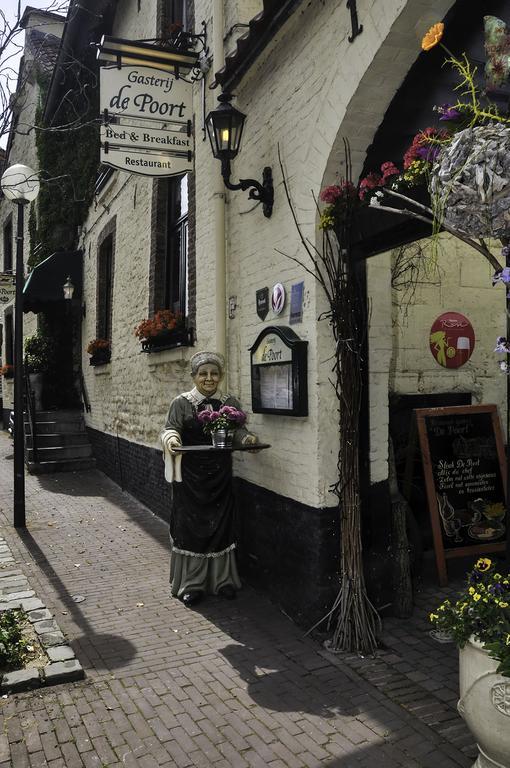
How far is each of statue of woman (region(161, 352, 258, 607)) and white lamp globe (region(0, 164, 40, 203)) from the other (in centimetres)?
337

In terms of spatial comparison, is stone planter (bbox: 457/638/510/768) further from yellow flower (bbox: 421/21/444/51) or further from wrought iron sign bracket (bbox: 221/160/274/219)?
wrought iron sign bracket (bbox: 221/160/274/219)

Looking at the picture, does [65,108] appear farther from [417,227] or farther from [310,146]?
[417,227]

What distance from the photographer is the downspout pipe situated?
558cm

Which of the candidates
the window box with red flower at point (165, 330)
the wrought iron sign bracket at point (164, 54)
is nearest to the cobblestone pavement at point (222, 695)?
the window box with red flower at point (165, 330)

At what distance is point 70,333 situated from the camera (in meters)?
13.0

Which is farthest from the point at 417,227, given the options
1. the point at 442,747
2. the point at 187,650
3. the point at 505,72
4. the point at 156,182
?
the point at 156,182

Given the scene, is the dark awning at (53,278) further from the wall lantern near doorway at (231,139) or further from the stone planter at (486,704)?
the stone planter at (486,704)

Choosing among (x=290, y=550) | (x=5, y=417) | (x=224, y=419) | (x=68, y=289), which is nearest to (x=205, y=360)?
(x=224, y=419)

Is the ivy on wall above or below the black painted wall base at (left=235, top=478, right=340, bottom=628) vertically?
above

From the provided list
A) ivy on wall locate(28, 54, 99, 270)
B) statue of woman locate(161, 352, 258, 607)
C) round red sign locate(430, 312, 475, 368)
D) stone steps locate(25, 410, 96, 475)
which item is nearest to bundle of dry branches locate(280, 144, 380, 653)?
statue of woman locate(161, 352, 258, 607)

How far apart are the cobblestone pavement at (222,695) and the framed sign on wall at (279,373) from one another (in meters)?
1.54

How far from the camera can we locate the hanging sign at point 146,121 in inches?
217

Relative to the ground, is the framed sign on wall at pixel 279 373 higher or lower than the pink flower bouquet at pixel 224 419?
higher

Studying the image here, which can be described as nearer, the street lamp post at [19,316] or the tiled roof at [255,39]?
the tiled roof at [255,39]
